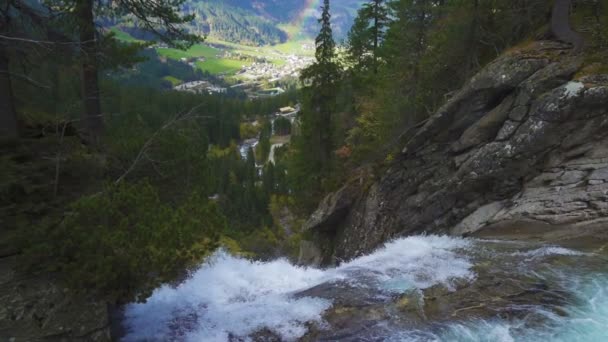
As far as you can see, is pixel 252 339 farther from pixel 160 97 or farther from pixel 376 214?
pixel 160 97

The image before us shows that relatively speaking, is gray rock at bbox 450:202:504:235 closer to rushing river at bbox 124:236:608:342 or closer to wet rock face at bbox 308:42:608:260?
wet rock face at bbox 308:42:608:260

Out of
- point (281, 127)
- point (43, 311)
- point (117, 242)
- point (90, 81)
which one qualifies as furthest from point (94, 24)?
point (281, 127)

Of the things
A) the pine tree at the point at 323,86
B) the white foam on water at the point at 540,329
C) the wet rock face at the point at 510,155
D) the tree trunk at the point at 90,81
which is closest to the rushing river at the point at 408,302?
the white foam on water at the point at 540,329

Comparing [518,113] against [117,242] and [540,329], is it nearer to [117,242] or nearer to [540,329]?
[540,329]

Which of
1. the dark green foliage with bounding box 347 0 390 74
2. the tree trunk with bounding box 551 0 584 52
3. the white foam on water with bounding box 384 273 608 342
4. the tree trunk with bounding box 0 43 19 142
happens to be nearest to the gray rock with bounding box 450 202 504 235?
the white foam on water with bounding box 384 273 608 342

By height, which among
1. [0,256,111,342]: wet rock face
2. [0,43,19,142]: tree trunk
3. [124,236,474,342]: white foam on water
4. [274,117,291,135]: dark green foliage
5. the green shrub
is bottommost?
[274,117,291,135]: dark green foliage

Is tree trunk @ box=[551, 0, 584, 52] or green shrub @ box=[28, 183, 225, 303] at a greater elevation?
tree trunk @ box=[551, 0, 584, 52]
